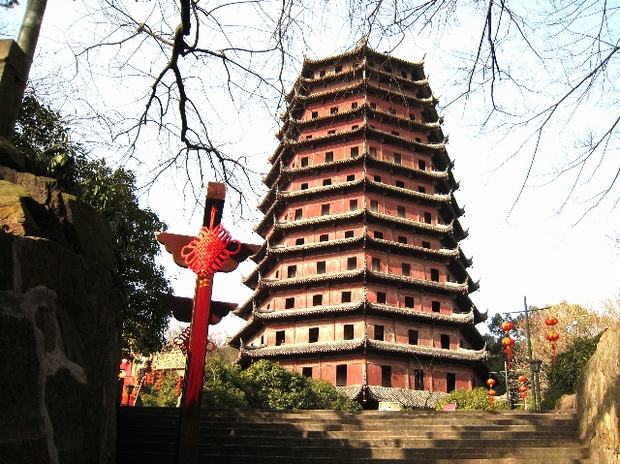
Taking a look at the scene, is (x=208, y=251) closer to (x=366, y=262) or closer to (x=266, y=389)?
(x=266, y=389)

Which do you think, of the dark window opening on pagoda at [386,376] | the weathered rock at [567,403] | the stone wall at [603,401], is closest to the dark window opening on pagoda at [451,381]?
the dark window opening on pagoda at [386,376]

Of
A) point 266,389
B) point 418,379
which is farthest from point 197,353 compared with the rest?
point 418,379

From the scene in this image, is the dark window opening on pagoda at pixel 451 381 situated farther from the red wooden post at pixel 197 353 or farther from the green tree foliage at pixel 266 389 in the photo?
the red wooden post at pixel 197 353

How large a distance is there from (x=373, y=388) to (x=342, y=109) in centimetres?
1729

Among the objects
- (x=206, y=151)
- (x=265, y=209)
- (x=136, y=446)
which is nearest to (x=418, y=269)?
(x=265, y=209)

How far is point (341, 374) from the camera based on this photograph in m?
26.8

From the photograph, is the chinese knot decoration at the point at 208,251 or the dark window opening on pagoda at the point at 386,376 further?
the dark window opening on pagoda at the point at 386,376

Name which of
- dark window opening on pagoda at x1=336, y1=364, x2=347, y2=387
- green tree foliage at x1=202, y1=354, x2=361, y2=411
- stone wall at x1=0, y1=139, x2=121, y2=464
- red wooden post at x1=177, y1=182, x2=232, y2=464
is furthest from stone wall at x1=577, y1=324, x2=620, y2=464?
dark window opening on pagoda at x1=336, y1=364, x2=347, y2=387

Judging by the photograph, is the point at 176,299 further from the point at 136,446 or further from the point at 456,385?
the point at 456,385

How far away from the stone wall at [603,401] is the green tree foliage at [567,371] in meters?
8.04

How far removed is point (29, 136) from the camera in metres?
7.86

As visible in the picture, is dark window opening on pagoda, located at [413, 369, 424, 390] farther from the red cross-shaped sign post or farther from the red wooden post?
the red wooden post

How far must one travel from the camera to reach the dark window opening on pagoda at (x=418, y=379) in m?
26.8

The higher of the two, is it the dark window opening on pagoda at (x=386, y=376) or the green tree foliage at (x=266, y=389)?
the dark window opening on pagoda at (x=386, y=376)
